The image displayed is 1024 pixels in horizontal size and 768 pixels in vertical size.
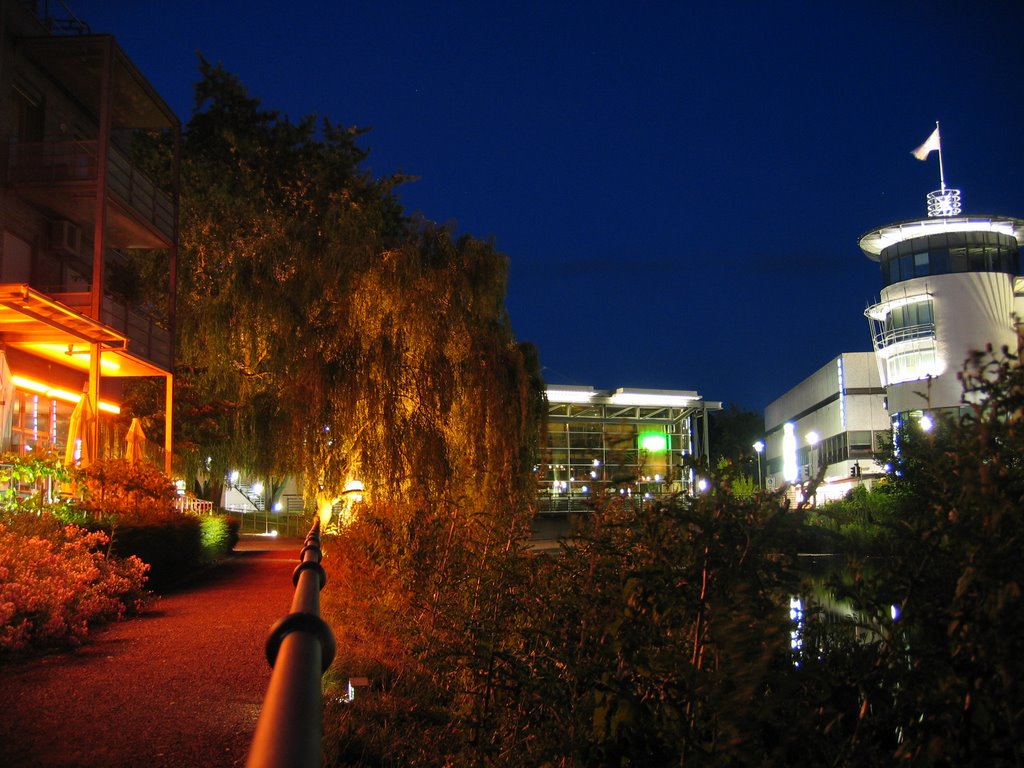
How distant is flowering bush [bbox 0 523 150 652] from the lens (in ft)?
27.9

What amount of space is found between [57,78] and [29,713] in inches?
726

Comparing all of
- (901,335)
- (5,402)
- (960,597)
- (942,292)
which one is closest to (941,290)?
(942,292)

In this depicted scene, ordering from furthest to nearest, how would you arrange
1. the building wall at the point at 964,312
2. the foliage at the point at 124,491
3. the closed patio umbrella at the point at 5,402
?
the building wall at the point at 964,312, the closed patio umbrella at the point at 5,402, the foliage at the point at 124,491

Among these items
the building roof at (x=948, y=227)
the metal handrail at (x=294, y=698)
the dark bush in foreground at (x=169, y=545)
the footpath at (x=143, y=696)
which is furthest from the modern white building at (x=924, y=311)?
the metal handrail at (x=294, y=698)

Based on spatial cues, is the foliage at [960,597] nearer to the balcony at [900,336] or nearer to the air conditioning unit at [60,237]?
the air conditioning unit at [60,237]

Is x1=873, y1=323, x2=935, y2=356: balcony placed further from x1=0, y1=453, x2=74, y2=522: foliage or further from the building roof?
x1=0, y1=453, x2=74, y2=522: foliage

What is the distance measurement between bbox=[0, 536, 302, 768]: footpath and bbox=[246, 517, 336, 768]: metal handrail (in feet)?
12.7

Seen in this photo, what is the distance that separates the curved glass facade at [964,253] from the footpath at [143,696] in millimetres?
56107

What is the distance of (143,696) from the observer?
268 inches

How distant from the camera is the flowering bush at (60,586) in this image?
852cm

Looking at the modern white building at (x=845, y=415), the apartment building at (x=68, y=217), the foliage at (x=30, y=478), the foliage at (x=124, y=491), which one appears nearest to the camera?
the foliage at (x=30, y=478)

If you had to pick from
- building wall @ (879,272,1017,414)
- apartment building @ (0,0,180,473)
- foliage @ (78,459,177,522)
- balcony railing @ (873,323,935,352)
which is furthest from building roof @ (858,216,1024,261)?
foliage @ (78,459,177,522)

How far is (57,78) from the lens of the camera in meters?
20.8

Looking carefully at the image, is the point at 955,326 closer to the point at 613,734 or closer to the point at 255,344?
the point at 255,344
